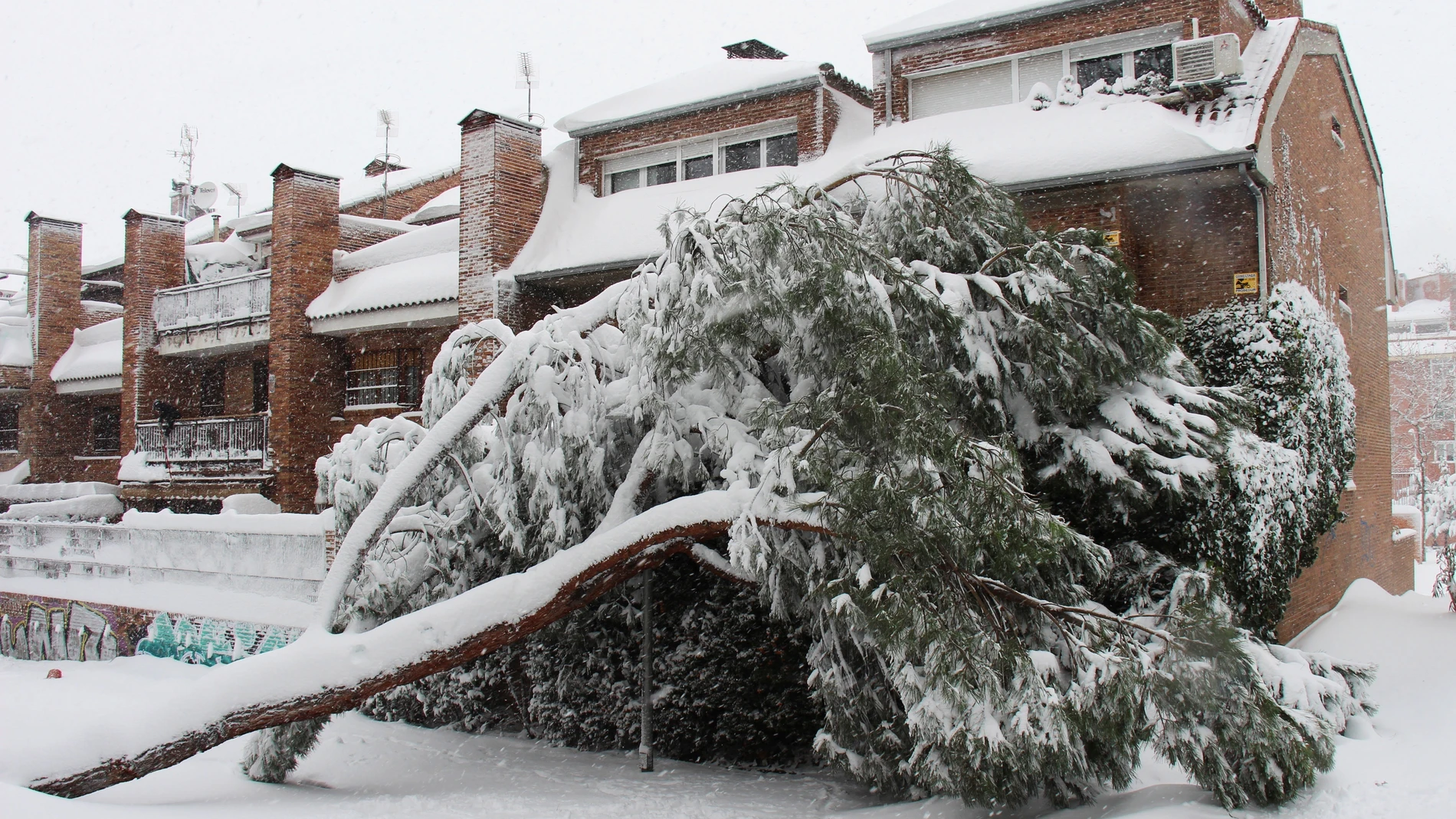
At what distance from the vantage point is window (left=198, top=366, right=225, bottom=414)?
2230 cm

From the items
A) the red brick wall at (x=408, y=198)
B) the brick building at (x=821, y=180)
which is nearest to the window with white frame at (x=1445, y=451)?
the brick building at (x=821, y=180)

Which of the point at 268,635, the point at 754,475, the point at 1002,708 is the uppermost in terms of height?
the point at 754,475

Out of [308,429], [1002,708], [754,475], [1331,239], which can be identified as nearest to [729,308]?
[754,475]

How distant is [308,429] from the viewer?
60.7ft

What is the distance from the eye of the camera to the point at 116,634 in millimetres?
17516

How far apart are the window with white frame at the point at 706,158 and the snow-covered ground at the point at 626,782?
28.4 ft

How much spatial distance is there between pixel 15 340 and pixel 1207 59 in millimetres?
28541

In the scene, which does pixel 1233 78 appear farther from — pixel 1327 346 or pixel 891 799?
pixel 891 799

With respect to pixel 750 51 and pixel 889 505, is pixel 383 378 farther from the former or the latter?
pixel 889 505

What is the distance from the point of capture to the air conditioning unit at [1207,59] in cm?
1045

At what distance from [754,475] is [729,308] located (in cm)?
123

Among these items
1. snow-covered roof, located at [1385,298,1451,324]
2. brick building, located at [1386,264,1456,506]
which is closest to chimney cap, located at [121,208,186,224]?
brick building, located at [1386,264,1456,506]

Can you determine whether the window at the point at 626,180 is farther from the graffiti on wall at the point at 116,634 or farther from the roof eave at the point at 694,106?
the graffiti on wall at the point at 116,634

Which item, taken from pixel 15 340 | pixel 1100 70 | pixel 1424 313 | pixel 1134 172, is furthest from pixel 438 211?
pixel 1424 313
